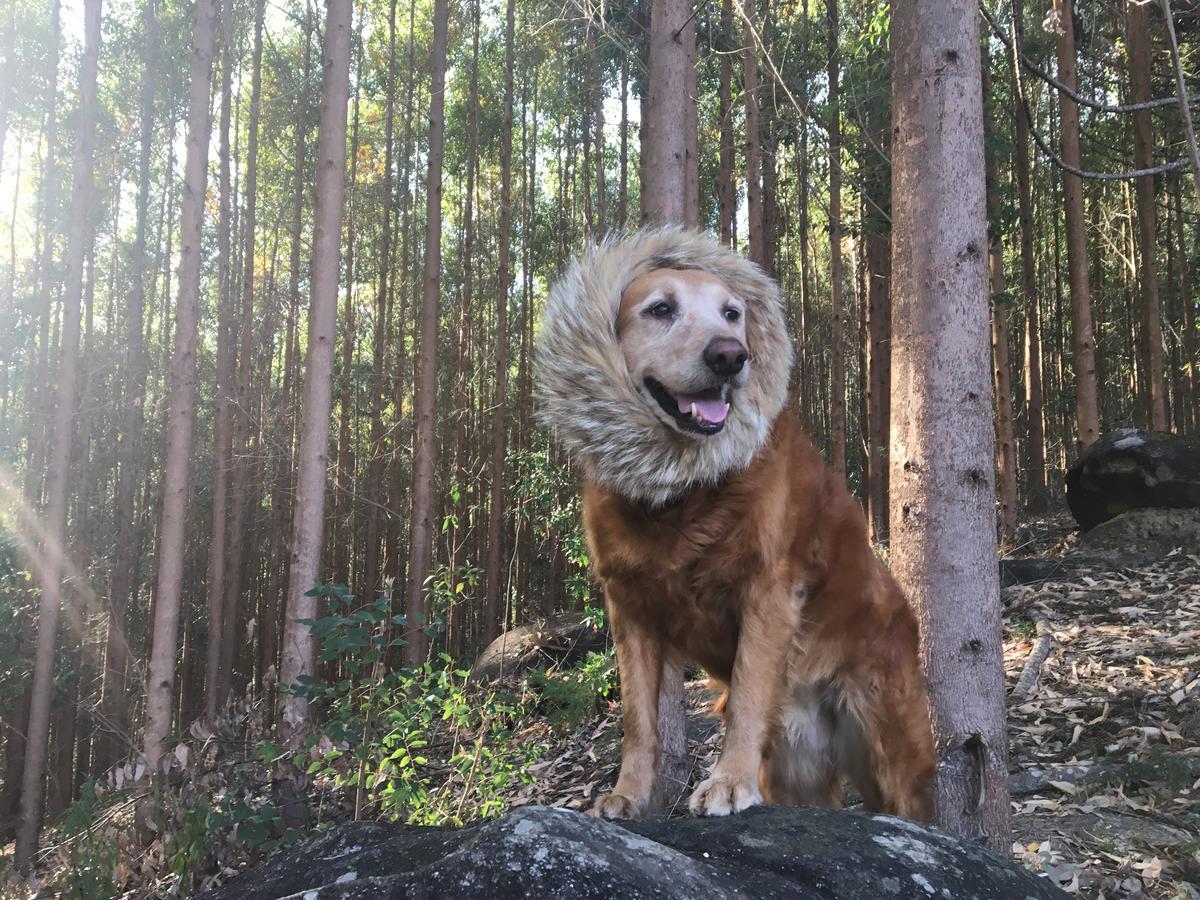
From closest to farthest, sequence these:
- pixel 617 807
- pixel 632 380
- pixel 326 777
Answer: pixel 617 807 → pixel 632 380 → pixel 326 777

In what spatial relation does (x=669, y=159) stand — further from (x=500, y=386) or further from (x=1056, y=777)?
(x=500, y=386)

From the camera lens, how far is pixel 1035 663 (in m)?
5.83

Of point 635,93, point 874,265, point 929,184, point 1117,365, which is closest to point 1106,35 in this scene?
point 874,265

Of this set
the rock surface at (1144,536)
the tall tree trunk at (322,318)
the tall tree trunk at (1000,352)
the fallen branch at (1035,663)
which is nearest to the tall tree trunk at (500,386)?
the tall tree trunk at (322,318)

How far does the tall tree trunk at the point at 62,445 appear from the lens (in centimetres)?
1165

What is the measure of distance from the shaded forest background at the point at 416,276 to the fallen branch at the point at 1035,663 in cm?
561

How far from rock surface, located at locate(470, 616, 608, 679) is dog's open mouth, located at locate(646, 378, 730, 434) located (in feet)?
26.3

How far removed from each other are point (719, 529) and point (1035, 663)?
174 inches

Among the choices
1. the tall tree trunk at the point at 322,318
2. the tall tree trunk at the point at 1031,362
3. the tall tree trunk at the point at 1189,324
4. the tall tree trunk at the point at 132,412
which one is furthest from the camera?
the tall tree trunk at the point at 132,412

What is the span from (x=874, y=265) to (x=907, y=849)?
14.6 metres

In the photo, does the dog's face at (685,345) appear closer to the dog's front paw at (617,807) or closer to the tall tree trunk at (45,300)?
the dog's front paw at (617,807)

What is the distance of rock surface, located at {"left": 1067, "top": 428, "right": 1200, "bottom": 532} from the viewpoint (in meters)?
8.94

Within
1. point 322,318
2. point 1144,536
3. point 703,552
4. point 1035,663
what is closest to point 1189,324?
point 1144,536

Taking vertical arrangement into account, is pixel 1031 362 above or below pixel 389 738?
above
